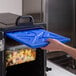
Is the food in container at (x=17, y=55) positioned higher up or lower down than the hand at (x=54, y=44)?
lower down

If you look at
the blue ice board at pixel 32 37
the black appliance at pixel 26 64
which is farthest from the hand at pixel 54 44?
the black appliance at pixel 26 64

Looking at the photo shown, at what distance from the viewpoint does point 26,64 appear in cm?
85

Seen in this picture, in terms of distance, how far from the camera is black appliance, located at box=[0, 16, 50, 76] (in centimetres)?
65

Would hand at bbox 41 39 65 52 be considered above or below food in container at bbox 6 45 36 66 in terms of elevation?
above

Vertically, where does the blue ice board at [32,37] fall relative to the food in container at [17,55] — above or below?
above

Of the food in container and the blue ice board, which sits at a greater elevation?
the blue ice board

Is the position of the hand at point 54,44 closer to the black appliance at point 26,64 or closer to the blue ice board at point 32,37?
the blue ice board at point 32,37

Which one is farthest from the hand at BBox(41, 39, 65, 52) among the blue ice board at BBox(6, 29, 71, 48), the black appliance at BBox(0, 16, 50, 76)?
A: the black appliance at BBox(0, 16, 50, 76)

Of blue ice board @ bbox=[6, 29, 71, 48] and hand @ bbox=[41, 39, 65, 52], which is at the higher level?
blue ice board @ bbox=[6, 29, 71, 48]

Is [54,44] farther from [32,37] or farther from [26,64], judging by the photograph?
[26,64]

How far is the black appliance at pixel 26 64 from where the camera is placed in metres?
0.65

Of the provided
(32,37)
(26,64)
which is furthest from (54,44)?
(26,64)

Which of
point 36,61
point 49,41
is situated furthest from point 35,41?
point 36,61

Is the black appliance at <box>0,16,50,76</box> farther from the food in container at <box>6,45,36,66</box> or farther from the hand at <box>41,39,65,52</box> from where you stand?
the hand at <box>41,39,65,52</box>
